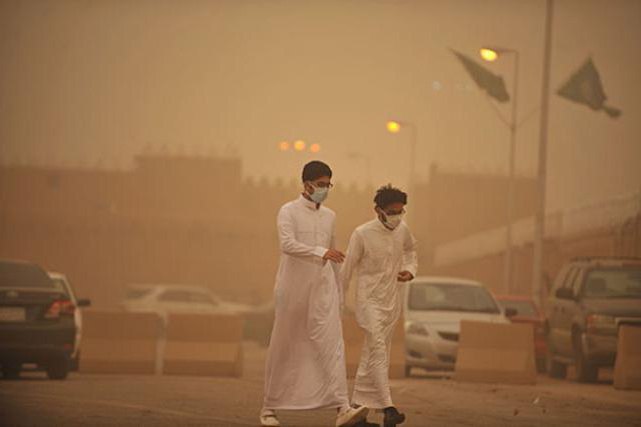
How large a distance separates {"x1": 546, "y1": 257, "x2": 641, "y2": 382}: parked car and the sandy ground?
1.22 metres

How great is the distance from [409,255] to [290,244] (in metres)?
1.52

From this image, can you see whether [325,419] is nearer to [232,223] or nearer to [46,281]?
[46,281]

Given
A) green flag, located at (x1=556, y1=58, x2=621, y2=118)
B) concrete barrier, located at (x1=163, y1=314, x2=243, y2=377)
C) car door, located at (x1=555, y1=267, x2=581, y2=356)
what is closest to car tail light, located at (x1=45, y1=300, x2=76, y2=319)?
concrete barrier, located at (x1=163, y1=314, x2=243, y2=377)

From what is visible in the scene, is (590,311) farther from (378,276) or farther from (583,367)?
(378,276)

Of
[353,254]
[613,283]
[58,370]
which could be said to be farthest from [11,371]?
[353,254]

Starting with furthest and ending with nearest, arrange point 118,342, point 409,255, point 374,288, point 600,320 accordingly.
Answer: point 600,320, point 118,342, point 409,255, point 374,288

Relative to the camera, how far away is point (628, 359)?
23.0 meters

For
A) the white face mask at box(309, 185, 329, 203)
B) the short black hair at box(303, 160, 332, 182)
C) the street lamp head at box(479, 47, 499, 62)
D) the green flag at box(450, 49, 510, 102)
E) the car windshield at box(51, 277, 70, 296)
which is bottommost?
the car windshield at box(51, 277, 70, 296)

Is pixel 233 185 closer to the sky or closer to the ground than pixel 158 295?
closer to the sky

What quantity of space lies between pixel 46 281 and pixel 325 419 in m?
8.02

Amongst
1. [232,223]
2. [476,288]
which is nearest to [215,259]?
[232,223]

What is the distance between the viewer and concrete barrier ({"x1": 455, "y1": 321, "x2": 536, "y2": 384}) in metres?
23.7

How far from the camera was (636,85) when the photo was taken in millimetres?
50000

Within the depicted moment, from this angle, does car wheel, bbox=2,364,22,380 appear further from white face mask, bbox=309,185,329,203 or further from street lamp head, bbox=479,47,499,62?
street lamp head, bbox=479,47,499,62
